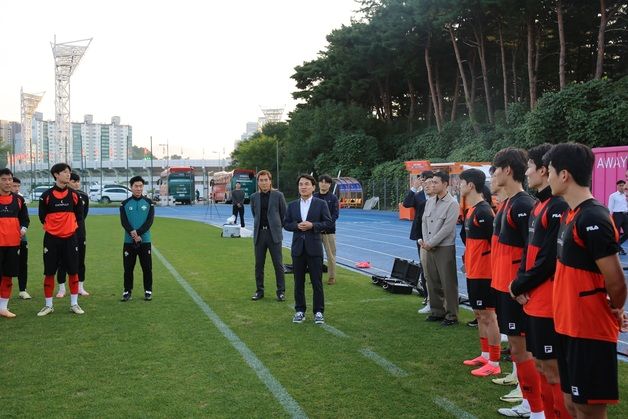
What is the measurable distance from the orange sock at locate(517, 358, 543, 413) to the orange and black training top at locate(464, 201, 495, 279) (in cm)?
130

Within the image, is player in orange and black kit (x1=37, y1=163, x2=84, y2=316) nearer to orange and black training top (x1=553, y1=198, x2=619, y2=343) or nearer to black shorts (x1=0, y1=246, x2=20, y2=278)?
black shorts (x1=0, y1=246, x2=20, y2=278)

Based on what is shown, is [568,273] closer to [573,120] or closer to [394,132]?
[573,120]

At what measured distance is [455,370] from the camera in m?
5.55

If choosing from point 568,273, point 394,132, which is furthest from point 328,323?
point 394,132

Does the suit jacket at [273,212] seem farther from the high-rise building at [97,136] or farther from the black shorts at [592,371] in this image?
the high-rise building at [97,136]

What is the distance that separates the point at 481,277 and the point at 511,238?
1.07 metres

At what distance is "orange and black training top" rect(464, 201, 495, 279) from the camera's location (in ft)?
18.1

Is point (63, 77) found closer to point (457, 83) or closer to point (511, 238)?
point (457, 83)

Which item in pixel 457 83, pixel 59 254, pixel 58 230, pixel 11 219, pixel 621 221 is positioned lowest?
pixel 59 254

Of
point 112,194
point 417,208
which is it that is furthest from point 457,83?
point 417,208

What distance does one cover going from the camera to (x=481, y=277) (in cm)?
550

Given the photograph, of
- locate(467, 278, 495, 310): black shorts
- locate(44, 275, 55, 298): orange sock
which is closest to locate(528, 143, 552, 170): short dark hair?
locate(467, 278, 495, 310): black shorts

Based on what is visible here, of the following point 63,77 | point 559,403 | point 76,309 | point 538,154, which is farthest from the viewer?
point 63,77

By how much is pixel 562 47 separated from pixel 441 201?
23.3 meters
